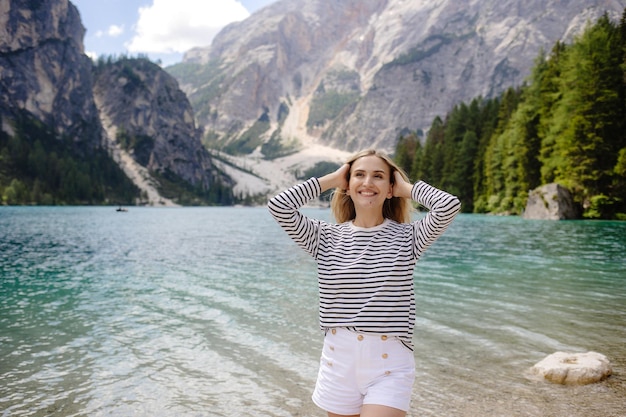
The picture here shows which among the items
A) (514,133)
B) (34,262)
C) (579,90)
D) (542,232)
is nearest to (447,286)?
(34,262)

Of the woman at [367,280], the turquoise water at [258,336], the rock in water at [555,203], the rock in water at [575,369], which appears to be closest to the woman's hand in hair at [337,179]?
the woman at [367,280]

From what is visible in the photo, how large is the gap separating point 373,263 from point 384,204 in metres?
0.84

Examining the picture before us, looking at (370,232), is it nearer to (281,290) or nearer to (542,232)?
(281,290)

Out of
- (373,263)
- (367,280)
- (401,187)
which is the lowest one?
(367,280)

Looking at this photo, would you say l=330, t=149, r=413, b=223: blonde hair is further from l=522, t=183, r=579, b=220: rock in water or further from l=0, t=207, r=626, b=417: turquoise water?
l=522, t=183, r=579, b=220: rock in water

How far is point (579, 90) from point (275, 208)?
57.5 metres

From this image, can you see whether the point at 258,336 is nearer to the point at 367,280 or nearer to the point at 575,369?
the point at 575,369

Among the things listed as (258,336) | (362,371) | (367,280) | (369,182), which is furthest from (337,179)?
(258,336)

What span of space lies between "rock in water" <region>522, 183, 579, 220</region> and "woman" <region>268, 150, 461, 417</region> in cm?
5381

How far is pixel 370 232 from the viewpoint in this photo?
12.9 feet

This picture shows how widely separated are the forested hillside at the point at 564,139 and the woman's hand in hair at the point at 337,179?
5159cm

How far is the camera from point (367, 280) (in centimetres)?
368

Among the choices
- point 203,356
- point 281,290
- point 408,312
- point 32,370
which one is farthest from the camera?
point 281,290

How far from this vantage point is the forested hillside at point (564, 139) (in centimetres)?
4978
